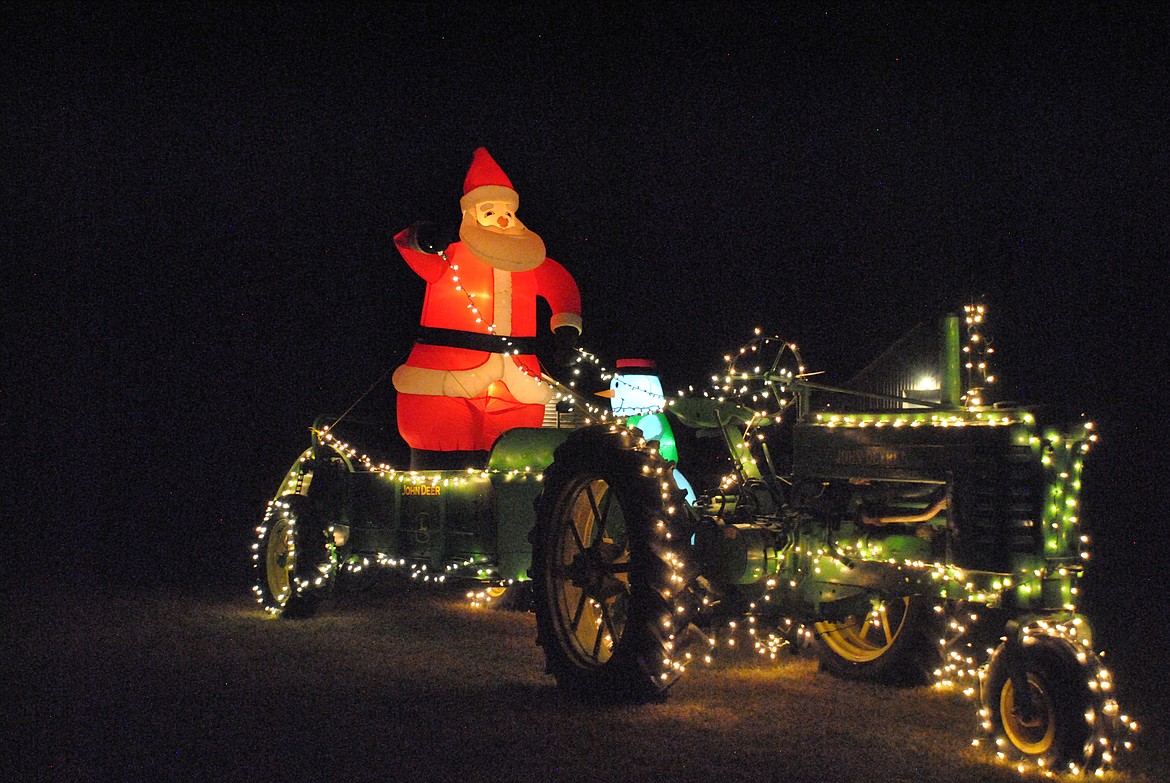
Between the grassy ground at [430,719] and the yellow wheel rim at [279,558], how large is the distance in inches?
51.2

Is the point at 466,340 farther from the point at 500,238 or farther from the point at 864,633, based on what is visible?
the point at 864,633

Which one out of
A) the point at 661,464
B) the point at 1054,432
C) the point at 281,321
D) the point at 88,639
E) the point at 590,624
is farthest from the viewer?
the point at 281,321

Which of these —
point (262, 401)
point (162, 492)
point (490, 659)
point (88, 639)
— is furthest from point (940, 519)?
point (162, 492)

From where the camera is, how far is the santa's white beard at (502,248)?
683cm

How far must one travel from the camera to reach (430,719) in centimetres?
429

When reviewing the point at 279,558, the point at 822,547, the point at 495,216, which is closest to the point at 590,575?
the point at 822,547

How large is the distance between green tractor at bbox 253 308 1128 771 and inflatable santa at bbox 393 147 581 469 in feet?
1.81

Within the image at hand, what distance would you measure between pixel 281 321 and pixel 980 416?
31.9 feet

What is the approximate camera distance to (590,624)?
5570mm

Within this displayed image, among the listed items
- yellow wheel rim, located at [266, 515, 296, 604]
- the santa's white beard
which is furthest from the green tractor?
yellow wheel rim, located at [266, 515, 296, 604]

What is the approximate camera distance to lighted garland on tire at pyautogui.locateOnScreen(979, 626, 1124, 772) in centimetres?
334

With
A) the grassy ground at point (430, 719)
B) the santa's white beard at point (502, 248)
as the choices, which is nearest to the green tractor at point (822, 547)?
the grassy ground at point (430, 719)

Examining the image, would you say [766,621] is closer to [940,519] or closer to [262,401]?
[940,519]

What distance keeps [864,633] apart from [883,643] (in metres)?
0.12
